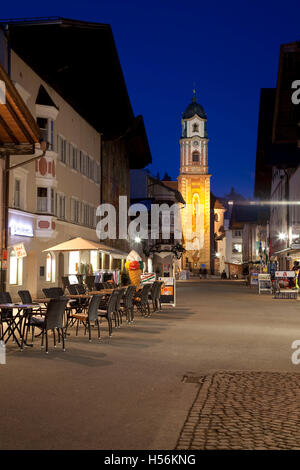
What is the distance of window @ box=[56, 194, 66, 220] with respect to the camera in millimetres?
31797

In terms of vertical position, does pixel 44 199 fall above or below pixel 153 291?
above

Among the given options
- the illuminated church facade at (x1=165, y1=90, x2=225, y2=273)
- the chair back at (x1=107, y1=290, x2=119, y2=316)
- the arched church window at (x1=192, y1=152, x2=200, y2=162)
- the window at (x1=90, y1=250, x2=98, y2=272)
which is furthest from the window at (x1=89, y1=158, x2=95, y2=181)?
the arched church window at (x1=192, y1=152, x2=200, y2=162)

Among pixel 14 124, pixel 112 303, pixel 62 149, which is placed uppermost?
pixel 62 149

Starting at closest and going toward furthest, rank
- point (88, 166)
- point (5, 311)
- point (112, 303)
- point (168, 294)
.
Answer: point (5, 311) < point (112, 303) < point (168, 294) < point (88, 166)

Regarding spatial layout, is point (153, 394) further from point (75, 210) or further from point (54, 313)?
point (75, 210)

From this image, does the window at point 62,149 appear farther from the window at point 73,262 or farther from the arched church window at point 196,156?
the arched church window at point 196,156

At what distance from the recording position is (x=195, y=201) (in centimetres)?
A: 11525

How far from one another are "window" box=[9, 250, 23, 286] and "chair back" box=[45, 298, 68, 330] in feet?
47.5

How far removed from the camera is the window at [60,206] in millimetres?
31797

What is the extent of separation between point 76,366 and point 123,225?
3851cm

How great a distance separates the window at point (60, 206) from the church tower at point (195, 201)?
258 ft

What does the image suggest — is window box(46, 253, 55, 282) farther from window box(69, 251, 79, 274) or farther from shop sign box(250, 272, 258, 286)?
shop sign box(250, 272, 258, 286)

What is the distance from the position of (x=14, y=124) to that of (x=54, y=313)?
8.46 m

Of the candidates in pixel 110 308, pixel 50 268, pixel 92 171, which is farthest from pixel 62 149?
pixel 110 308
